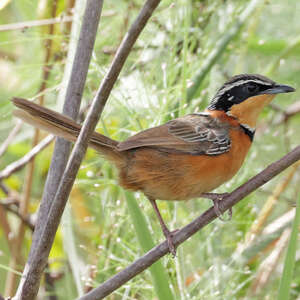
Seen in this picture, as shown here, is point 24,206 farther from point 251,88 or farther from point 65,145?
point 251,88

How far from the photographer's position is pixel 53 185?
7.62ft

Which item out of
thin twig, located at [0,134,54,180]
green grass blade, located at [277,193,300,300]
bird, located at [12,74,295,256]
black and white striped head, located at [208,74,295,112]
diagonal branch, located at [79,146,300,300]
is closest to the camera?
green grass blade, located at [277,193,300,300]

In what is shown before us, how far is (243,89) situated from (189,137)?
1.43 ft

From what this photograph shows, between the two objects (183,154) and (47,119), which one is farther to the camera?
(183,154)

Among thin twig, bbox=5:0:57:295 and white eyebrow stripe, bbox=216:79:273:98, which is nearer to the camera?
white eyebrow stripe, bbox=216:79:273:98

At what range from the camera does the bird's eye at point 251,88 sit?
125 inches

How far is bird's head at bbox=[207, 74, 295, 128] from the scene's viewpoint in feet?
10.3

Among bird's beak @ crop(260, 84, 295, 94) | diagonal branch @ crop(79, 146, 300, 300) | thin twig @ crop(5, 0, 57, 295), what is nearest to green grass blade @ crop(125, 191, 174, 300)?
diagonal branch @ crop(79, 146, 300, 300)

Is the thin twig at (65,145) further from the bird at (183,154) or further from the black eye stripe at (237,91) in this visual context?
the black eye stripe at (237,91)

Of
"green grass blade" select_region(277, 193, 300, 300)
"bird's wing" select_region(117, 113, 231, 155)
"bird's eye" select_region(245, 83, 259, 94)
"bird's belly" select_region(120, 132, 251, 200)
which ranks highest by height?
"bird's eye" select_region(245, 83, 259, 94)

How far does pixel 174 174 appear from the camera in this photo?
2.95m

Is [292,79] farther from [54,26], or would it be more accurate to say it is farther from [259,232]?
[54,26]

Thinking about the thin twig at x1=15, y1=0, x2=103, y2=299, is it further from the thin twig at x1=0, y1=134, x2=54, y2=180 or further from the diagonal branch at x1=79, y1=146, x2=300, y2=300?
the thin twig at x1=0, y1=134, x2=54, y2=180

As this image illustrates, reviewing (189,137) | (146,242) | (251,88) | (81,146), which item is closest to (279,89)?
(251,88)
